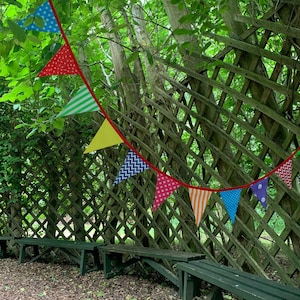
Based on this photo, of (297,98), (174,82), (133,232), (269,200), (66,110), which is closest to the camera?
(66,110)

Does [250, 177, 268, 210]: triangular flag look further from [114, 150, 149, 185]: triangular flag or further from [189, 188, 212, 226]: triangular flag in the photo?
[114, 150, 149, 185]: triangular flag

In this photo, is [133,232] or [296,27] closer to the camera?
[296,27]

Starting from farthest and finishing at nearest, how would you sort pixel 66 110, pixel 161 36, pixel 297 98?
pixel 161 36
pixel 297 98
pixel 66 110

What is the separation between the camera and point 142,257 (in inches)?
131

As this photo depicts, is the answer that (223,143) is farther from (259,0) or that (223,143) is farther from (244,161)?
(259,0)

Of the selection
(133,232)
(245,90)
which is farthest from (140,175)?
(245,90)

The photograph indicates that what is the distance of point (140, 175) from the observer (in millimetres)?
3629

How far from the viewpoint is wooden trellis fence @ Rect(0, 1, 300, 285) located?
2320 millimetres

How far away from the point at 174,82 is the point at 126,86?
80 cm

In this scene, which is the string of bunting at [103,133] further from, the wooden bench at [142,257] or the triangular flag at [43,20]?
the wooden bench at [142,257]

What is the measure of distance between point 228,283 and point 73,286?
177cm

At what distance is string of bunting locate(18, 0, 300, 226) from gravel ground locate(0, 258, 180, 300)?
3.36 ft

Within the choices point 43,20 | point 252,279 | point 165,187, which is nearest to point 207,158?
point 165,187

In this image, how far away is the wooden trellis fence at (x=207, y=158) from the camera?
232cm
